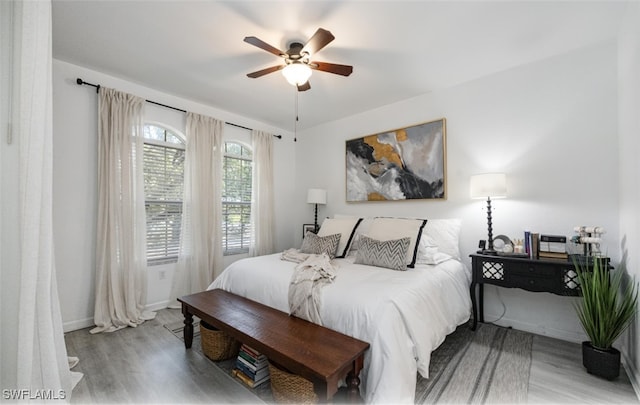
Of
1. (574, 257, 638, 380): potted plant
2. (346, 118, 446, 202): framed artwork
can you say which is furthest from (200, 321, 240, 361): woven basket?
(574, 257, 638, 380): potted plant

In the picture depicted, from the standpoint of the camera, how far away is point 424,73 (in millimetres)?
2836

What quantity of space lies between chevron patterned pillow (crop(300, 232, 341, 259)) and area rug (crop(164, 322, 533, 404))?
1324mm

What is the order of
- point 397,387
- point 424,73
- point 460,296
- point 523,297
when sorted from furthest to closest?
point 424,73
point 523,297
point 460,296
point 397,387

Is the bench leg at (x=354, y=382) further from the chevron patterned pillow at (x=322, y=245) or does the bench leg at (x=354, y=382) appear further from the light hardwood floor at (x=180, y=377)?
the chevron patterned pillow at (x=322, y=245)

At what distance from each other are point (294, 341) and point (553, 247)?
96.2 inches

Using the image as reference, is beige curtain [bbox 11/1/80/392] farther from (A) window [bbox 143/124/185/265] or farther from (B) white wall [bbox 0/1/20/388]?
(A) window [bbox 143/124/185/265]

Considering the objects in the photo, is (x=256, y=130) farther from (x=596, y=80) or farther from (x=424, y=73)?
(x=596, y=80)

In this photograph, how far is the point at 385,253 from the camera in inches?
98.1

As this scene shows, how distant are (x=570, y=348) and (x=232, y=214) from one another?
4066mm

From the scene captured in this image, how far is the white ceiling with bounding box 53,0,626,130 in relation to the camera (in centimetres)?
193

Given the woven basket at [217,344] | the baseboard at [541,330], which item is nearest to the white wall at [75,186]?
the woven basket at [217,344]

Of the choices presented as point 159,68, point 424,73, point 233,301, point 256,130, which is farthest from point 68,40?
point 424,73

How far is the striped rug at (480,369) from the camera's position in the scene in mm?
1689

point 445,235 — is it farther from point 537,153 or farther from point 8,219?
point 8,219
